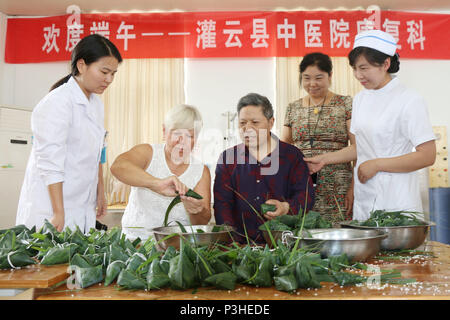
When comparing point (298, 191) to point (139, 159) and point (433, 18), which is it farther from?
point (433, 18)

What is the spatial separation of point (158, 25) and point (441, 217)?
363cm

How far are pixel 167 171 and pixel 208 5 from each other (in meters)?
2.92

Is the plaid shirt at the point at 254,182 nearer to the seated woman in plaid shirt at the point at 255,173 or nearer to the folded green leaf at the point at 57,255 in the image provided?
the seated woman in plaid shirt at the point at 255,173

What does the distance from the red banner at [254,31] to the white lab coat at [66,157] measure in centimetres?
259

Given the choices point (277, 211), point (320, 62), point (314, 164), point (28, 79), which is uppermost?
point (28, 79)

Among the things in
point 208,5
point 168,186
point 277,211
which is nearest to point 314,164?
point 277,211

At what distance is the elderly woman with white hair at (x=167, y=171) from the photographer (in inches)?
70.9

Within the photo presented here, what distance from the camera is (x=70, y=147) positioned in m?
1.78

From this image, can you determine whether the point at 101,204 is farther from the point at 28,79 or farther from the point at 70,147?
the point at 28,79

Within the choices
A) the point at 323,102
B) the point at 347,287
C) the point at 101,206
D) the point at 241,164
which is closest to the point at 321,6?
the point at 323,102

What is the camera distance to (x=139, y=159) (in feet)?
6.26

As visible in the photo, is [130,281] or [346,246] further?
[346,246]

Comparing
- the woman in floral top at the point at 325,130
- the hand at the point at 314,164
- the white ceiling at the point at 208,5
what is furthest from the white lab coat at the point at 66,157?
the white ceiling at the point at 208,5

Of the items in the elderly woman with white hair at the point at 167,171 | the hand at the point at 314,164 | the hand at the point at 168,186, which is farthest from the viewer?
the hand at the point at 314,164
